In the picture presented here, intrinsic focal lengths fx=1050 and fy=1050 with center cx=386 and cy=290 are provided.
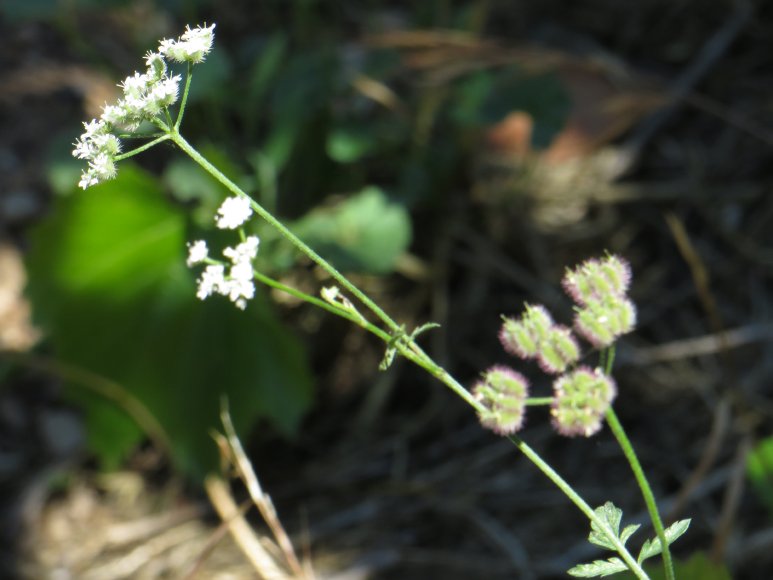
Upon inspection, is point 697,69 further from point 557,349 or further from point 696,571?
point 557,349

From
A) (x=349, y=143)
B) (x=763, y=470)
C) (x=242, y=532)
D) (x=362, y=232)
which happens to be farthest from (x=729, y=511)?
(x=349, y=143)

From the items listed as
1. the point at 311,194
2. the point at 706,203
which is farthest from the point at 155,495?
the point at 706,203

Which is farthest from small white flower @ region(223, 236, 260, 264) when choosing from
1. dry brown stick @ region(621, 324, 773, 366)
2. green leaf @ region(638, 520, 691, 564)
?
dry brown stick @ region(621, 324, 773, 366)

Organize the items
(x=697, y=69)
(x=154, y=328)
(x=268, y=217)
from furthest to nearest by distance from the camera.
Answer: (x=697, y=69) < (x=154, y=328) < (x=268, y=217)

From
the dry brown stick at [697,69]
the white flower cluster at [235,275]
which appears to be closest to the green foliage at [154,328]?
the dry brown stick at [697,69]

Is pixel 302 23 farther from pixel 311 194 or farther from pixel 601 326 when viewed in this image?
pixel 601 326

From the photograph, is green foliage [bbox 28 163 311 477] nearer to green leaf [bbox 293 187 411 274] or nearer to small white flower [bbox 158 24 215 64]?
green leaf [bbox 293 187 411 274]
